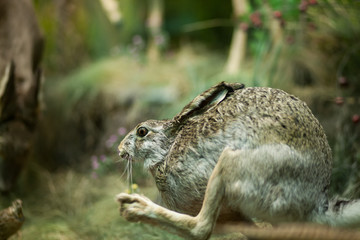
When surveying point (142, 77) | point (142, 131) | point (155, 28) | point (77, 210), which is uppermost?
point (155, 28)

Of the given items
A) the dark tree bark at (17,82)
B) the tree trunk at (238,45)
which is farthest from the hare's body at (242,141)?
the tree trunk at (238,45)

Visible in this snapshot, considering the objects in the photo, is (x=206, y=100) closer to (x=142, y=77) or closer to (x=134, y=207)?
(x=134, y=207)

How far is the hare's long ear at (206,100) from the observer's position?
187 centimetres

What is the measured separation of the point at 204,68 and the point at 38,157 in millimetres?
2253

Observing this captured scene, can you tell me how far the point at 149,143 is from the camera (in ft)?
6.26

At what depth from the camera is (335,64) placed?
12.8ft

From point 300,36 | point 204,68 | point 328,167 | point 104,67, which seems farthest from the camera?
point 104,67

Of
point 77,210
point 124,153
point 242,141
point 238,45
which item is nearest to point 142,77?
point 238,45

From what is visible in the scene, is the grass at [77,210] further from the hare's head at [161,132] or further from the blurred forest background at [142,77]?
the hare's head at [161,132]

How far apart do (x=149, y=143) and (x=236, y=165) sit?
1.54 feet

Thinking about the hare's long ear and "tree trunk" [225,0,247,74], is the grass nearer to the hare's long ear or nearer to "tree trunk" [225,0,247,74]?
the hare's long ear

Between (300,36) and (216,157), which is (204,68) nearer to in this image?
(300,36)

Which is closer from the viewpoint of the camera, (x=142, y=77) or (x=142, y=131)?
(x=142, y=131)

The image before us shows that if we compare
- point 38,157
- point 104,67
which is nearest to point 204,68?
point 104,67
